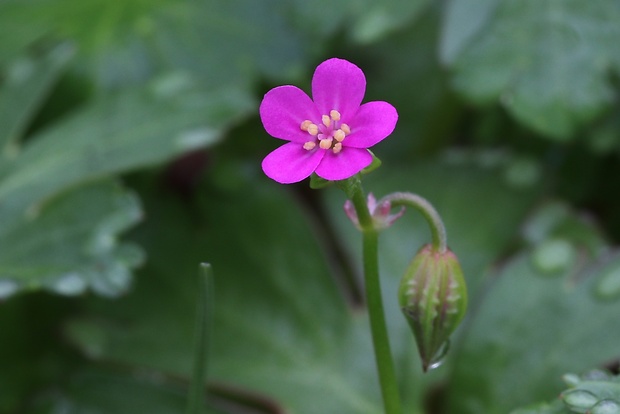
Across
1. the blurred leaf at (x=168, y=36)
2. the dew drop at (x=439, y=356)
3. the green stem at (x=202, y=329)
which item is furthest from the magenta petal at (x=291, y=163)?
the blurred leaf at (x=168, y=36)

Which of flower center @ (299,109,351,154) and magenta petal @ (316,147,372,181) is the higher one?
flower center @ (299,109,351,154)

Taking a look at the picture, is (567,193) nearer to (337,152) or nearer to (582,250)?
(582,250)

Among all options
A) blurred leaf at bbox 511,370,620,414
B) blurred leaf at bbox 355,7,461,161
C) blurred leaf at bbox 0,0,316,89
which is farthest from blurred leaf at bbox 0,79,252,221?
blurred leaf at bbox 511,370,620,414

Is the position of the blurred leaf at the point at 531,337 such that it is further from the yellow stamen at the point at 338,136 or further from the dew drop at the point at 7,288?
the dew drop at the point at 7,288

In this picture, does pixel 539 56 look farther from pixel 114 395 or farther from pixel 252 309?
pixel 114 395

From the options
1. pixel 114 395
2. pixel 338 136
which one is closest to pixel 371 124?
pixel 338 136

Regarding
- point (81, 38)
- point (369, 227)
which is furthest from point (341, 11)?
point (369, 227)

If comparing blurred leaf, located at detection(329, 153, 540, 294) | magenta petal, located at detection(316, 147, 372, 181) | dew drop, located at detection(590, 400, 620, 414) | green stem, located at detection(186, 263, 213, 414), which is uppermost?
blurred leaf, located at detection(329, 153, 540, 294)

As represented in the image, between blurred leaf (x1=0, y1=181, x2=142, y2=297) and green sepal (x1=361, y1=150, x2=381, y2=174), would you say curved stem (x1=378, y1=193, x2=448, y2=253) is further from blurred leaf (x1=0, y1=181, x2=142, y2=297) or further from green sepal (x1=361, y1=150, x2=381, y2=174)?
blurred leaf (x1=0, y1=181, x2=142, y2=297)
